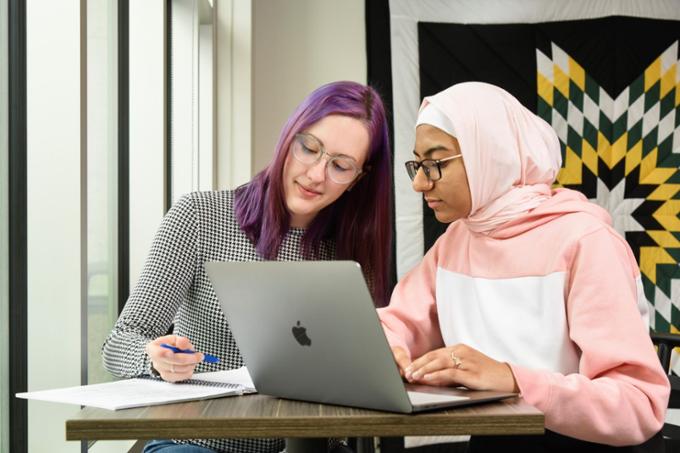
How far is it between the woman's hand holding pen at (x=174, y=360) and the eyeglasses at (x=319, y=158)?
0.53 metres

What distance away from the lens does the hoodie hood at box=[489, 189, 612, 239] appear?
141 cm

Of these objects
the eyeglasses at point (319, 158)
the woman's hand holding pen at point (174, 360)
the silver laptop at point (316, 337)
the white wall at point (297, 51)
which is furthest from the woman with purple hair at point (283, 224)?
the white wall at point (297, 51)

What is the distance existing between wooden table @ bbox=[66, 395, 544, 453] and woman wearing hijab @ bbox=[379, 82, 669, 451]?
0.55ft

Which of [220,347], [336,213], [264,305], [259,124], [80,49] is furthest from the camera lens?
[259,124]

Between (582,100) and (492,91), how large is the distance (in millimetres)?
2367

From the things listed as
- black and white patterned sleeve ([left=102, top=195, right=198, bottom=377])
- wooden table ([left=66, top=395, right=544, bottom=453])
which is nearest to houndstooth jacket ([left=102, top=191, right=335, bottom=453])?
black and white patterned sleeve ([left=102, top=195, right=198, bottom=377])

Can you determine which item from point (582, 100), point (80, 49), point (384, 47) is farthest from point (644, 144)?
point (80, 49)

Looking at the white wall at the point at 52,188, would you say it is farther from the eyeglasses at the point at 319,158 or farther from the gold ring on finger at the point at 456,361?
the gold ring on finger at the point at 456,361

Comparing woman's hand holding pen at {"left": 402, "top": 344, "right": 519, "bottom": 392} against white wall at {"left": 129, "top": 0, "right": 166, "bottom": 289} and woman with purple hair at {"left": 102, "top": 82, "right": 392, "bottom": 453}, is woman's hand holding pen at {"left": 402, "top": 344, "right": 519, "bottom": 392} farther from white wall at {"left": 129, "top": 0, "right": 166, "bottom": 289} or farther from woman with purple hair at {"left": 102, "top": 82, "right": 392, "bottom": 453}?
white wall at {"left": 129, "top": 0, "right": 166, "bottom": 289}

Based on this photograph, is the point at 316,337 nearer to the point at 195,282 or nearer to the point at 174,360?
the point at 174,360

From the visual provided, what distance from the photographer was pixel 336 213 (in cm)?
174

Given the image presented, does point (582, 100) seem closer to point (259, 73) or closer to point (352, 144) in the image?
point (259, 73)

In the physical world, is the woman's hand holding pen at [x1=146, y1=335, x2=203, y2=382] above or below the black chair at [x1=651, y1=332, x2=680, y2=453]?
above

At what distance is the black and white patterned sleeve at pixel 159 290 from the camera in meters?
1.39
